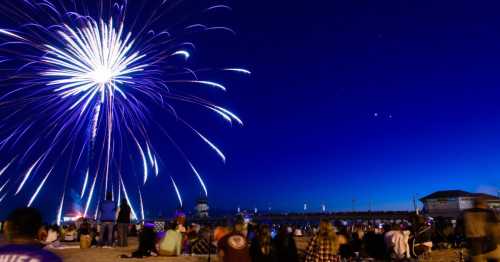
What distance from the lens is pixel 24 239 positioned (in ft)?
10.2

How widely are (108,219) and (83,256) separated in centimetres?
349

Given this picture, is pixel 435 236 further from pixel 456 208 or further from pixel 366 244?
pixel 456 208

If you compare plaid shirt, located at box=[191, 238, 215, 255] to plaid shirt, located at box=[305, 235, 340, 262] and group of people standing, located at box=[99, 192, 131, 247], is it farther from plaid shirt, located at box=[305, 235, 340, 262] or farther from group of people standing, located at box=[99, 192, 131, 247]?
plaid shirt, located at box=[305, 235, 340, 262]

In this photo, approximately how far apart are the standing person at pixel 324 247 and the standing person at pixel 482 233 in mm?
2422

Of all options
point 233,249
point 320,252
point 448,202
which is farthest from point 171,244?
point 448,202

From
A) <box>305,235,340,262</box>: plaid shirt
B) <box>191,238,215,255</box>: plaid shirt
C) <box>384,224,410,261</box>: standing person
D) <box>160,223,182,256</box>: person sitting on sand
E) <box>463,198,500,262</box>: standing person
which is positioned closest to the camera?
<box>463,198,500,262</box>: standing person

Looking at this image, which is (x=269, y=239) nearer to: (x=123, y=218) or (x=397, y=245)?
(x=397, y=245)

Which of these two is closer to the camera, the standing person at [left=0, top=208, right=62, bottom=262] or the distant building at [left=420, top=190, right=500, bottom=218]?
the standing person at [left=0, top=208, right=62, bottom=262]

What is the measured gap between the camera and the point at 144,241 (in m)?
13.4

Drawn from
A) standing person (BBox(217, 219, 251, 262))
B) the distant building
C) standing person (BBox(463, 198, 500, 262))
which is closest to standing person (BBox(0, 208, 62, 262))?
standing person (BBox(217, 219, 251, 262))

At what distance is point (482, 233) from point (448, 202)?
8308cm

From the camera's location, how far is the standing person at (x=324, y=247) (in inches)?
325

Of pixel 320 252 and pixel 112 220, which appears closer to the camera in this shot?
pixel 320 252

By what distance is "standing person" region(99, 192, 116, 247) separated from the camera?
16.6m
